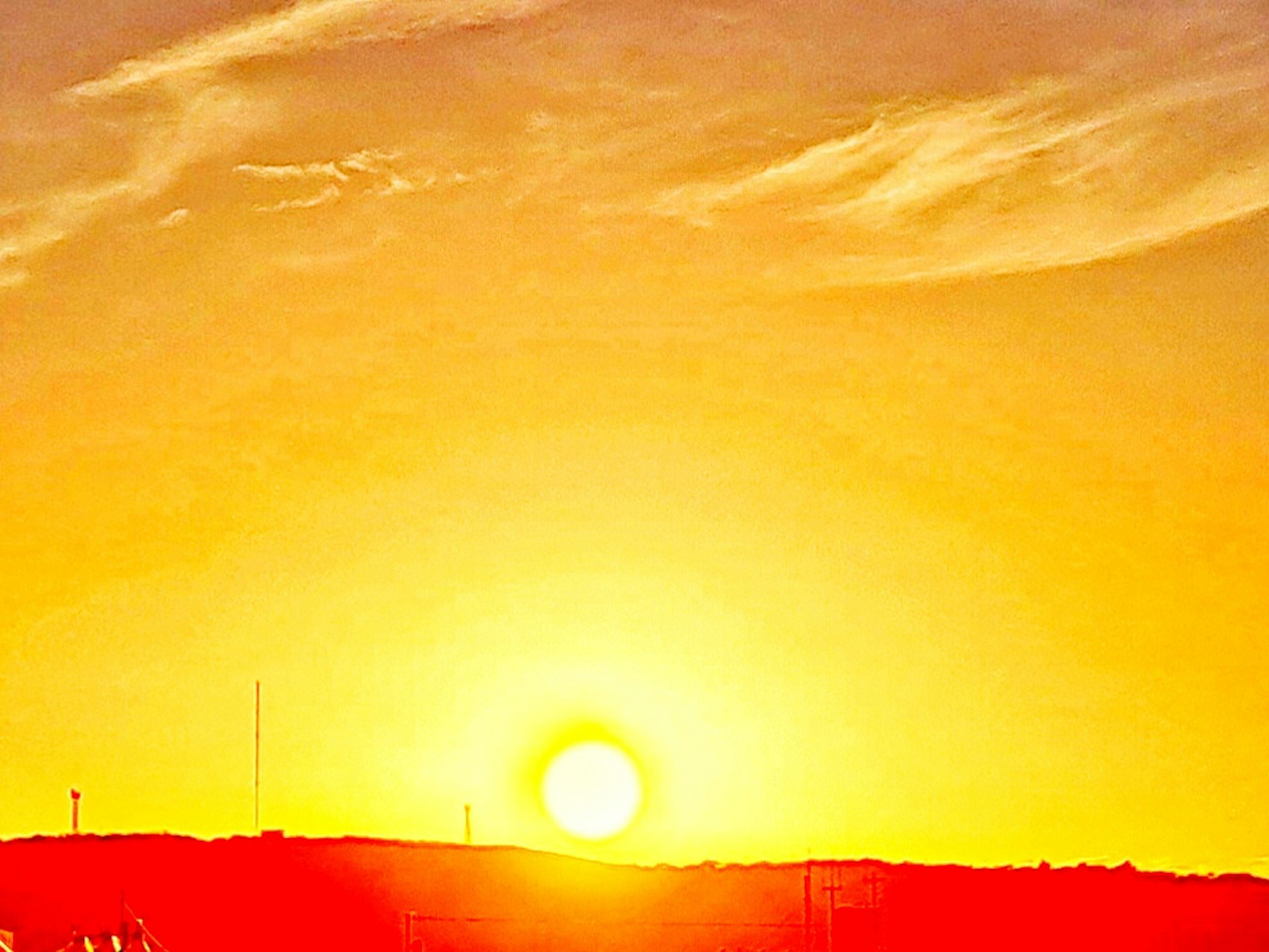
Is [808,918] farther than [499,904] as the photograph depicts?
No

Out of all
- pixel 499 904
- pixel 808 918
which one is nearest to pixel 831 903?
pixel 808 918

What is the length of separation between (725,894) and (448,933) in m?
18.5

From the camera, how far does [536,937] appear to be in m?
142

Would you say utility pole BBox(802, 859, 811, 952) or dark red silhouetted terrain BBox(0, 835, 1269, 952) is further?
dark red silhouetted terrain BBox(0, 835, 1269, 952)

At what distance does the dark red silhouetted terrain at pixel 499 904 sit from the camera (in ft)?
466

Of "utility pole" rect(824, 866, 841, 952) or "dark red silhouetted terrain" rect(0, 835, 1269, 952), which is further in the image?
"dark red silhouetted terrain" rect(0, 835, 1269, 952)

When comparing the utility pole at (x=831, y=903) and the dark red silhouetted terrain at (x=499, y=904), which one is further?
the dark red silhouetted terrain at (x=499, y=904)

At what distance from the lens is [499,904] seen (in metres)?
154

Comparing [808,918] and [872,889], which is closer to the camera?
[808,918]

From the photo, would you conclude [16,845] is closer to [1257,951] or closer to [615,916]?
[615,916]

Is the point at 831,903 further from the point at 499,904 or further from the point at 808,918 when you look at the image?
the point at 499,904

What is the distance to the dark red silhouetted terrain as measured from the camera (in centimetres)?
14200

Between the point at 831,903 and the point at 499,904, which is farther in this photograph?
the point at 499,904

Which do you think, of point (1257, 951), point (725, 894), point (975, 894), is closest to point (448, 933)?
point (725, 894)
